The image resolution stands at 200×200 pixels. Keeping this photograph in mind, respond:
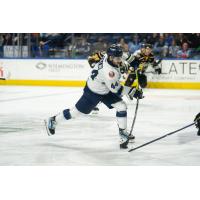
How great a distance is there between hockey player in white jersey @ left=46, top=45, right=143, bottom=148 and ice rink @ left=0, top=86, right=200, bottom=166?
0.27 m

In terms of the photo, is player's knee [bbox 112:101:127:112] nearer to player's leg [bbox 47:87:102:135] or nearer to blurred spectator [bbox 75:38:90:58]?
player's leg [bbox 47:87:102:135]

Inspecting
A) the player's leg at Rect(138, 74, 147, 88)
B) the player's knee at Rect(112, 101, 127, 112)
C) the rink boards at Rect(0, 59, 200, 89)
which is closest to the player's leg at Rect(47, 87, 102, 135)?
the player's knee at Rect(112, 101, 127, 112)

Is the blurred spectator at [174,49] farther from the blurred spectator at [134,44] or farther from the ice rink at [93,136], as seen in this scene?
the ice rink at [93,136]

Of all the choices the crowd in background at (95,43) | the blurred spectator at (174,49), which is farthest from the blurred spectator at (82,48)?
the blurred spectator at (174,49)

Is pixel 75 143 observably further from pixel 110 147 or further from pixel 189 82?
pixel 189 82

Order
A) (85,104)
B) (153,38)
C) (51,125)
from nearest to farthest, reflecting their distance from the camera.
Result: (85,104) → (51,125) → (153,38)

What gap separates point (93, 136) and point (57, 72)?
4.70 m

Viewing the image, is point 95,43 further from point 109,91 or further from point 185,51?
point 109,91

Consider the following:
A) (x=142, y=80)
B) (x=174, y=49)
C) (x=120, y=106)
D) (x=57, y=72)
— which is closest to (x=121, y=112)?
(x=120, y=106)

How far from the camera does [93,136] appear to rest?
4477 mm

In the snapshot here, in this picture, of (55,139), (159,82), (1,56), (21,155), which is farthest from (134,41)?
(21,155)

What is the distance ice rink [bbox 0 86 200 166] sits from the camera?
3682 mm

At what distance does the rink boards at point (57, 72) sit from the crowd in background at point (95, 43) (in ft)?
0.47

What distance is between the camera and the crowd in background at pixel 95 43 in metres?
8.62
